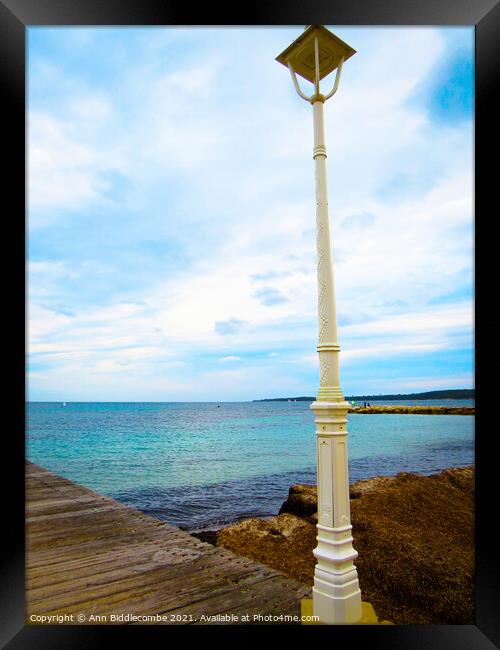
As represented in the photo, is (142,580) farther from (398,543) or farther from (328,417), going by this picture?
(398,543)

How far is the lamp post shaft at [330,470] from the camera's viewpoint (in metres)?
2.46

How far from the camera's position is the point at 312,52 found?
A: 2.83 m

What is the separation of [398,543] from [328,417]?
2.52 m

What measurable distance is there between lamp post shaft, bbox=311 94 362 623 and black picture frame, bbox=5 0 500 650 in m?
0.16

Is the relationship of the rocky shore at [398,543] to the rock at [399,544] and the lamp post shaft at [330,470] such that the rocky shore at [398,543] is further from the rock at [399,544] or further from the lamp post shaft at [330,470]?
the lamp post shaft at [330,470]

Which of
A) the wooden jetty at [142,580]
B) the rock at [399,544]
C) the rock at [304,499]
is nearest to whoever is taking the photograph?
the wooden jetty at [142,580]

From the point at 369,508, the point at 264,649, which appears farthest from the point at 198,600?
the point at 369,508

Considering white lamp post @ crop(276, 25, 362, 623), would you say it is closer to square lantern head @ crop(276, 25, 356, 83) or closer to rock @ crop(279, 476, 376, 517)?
square lantern head @ crop(276, 25, 356, 83)

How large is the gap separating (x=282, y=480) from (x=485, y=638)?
399 inches

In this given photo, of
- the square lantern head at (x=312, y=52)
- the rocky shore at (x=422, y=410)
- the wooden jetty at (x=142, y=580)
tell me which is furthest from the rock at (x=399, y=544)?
the rocky shore at (x=422, y=410)

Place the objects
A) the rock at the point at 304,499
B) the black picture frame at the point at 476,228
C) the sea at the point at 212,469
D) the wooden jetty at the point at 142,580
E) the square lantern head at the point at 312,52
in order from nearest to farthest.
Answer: the black picture frame at the point at 476,228 < the wooden jetty at the point at 142,580 < the square lantern head at the point at 312,52 < the rock at the point at 304,499 < the sea at the point at 212,469

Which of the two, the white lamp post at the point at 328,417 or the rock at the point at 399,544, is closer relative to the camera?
the white lamp post at the point at 328,417

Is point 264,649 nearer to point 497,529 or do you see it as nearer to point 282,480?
point 497,529

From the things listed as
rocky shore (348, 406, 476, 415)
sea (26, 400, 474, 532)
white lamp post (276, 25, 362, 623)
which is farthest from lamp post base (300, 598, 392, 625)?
rocky shore (348, 406, 476, 415)
